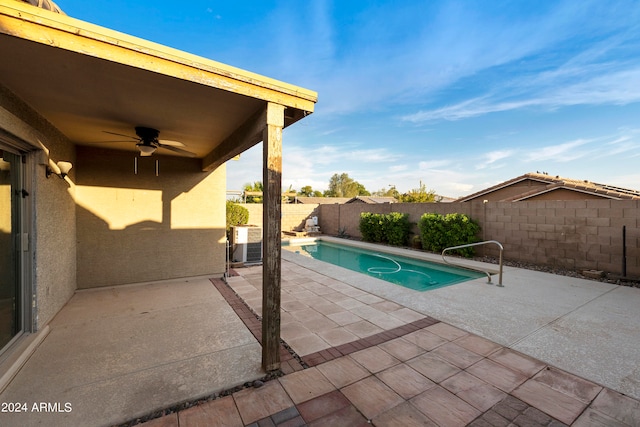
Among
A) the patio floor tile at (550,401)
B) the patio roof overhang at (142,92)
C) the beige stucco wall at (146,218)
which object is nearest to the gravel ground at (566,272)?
the patio floor tile at (550,401)

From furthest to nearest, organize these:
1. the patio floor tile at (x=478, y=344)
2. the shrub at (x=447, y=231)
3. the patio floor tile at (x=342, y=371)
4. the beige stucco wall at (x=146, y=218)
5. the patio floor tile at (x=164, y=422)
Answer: the shrub at (x=447, y=231)
the beige stucco wall at (x=146, y=218)
the patio floor tile at (x=478, y=344)
the patio floor tile at (x=342, y=371)
the patio floor tile at (x=164, y=422)

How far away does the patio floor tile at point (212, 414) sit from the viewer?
1.99 metres

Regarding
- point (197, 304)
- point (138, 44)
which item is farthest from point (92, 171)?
point (138, 44)

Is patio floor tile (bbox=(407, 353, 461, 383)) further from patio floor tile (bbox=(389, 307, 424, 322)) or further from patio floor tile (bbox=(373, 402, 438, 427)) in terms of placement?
patio floor tile (bbox=(389, 307, 424, 322))

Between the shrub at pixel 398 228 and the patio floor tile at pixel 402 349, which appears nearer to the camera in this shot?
the patio floor tile at pixel 402 349

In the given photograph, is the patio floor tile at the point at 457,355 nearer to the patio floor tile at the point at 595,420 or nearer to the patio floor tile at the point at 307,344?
the patio floor tile at the point at 595,420

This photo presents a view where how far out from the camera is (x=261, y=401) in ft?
7.31

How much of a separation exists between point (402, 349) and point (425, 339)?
0.45 metres

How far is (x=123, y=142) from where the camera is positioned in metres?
4.64

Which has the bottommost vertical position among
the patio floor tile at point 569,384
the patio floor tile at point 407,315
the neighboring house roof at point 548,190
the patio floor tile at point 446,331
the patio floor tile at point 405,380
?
the patio floor tile at point 407,315

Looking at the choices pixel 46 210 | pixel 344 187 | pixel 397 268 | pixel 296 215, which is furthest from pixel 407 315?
pixel 344 187

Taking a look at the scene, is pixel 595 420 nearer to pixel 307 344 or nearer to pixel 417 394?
pixel 417 394

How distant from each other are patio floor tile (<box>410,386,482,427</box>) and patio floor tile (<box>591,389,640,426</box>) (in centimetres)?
107

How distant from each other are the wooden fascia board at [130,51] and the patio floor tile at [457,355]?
10.8 ft
